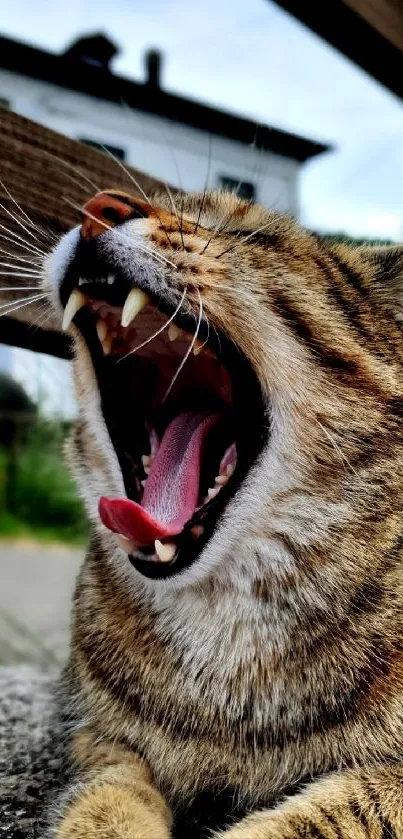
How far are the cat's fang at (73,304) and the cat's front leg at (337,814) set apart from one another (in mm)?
862

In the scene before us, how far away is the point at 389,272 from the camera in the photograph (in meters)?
1.76

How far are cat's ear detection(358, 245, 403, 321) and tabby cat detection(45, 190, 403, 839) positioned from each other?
10 centimetres

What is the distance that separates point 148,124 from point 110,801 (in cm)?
241

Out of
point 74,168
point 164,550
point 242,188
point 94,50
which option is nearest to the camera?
point 164,550

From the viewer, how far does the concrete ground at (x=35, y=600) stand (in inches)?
158

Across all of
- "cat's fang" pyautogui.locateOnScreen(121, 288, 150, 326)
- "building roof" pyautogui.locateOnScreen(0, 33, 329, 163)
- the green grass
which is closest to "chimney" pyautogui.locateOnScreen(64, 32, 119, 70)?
"building roof" pyautogui.locateOnScreen(0, 33, 329, 163)

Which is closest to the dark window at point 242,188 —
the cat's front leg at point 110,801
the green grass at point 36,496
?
the cat's front leg at point 110,801

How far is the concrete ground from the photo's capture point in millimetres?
4016

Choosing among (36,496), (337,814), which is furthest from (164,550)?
(36,496)

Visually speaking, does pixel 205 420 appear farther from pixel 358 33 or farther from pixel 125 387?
pixel 358 33

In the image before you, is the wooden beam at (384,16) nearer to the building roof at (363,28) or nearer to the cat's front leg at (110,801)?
the building roof at (363,28)

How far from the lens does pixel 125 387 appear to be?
1704 mm

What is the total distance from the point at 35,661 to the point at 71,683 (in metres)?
2.29

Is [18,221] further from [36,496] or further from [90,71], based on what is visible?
[90,71]
